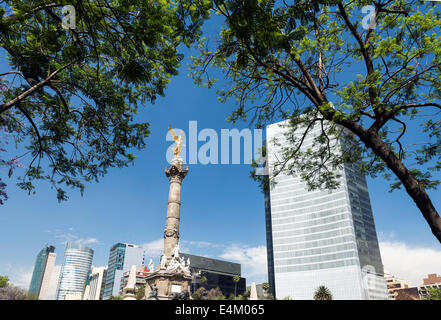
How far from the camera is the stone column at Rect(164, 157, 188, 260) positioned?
2743 centimetres

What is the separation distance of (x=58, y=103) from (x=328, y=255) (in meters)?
92.2

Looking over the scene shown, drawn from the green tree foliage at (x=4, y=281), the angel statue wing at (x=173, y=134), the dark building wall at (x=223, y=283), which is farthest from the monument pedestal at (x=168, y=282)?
the dark building wall at (x=223, y=283)

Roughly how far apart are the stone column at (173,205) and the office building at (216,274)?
69090 millimetres

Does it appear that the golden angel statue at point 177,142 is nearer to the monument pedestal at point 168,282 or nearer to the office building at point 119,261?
the monument pedestal at point 168,282

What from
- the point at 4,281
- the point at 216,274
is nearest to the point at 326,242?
the point at 216,274

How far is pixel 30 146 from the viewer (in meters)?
9.55

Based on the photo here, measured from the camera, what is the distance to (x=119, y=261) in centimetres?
17250

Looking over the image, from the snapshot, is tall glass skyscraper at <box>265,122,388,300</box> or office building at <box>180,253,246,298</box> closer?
tall glass skyscraper at <box>265,122,388,300</box>

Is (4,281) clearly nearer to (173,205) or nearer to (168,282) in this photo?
(173,205)

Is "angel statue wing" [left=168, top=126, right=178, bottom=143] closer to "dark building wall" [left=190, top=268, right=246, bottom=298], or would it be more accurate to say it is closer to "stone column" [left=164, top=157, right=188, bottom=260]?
"stone column" [left=164, top=157, right=188, bottom=260]

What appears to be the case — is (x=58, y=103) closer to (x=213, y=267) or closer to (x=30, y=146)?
(x=30, y=146)

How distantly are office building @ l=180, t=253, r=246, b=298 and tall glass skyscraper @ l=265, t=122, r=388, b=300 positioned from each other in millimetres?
14896

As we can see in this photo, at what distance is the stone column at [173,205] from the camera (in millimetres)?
27431

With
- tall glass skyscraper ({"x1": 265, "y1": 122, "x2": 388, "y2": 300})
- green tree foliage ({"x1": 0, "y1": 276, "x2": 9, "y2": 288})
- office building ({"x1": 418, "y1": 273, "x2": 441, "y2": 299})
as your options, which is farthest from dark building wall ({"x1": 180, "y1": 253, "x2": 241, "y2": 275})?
office building ({"x1": 418, "y1": 273, "x2": 441, "y2": 299})
